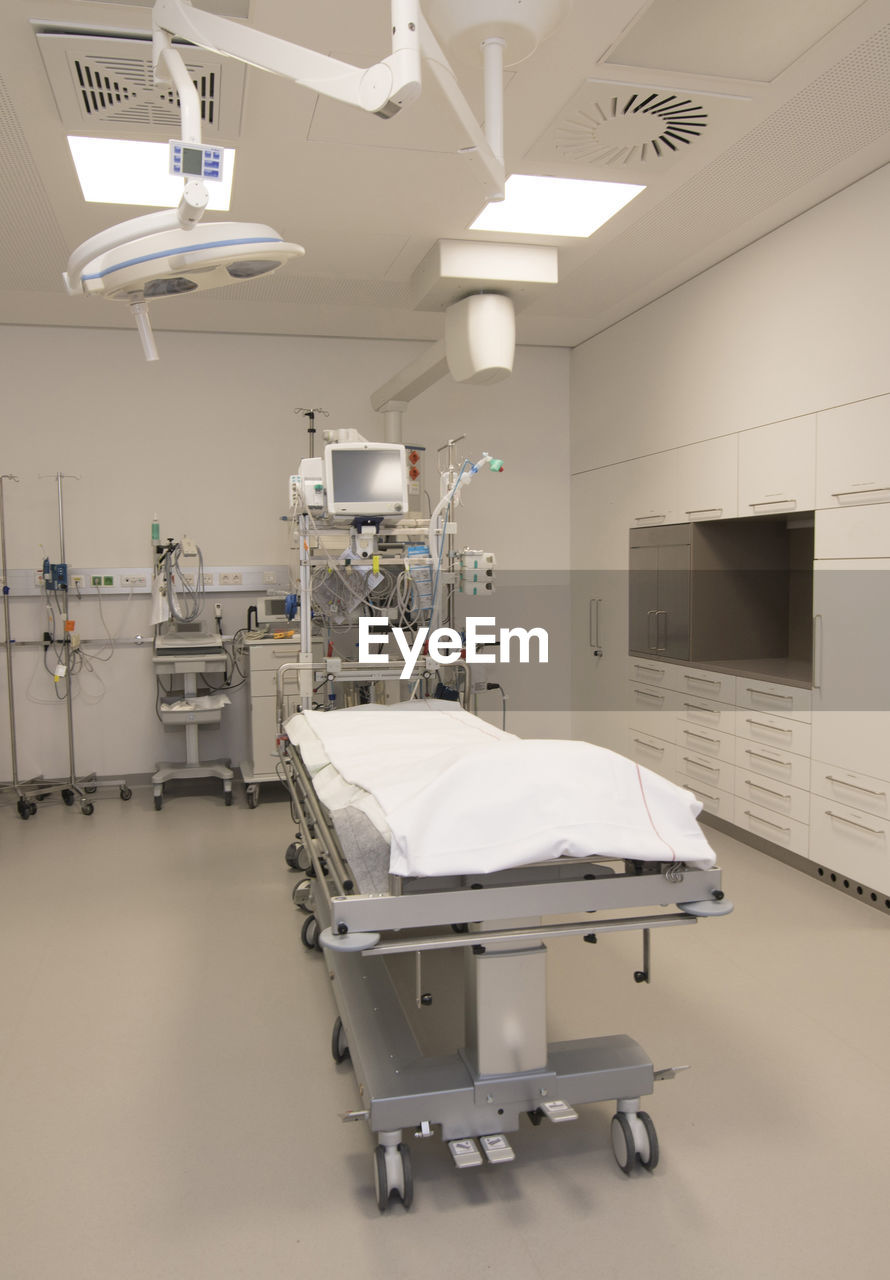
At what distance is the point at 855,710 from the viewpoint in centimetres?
348

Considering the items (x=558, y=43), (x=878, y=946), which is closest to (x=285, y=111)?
(x=558, y=43)

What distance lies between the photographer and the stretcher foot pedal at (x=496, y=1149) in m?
1.80

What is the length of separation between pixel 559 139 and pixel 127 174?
175cm

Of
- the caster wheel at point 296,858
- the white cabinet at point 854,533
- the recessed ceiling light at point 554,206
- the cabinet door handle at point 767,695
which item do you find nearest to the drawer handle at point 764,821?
the cabinet door handle at point 767,695

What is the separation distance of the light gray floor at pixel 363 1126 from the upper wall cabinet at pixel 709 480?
1.87 meters

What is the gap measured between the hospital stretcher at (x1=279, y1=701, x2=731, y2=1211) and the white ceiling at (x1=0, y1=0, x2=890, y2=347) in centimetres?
162

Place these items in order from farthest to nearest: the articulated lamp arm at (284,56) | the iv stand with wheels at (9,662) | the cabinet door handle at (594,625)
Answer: the cabinet door handle at (594,625)
the iv stand with wheels at (9,662)
the articulated lamp arm at (284,56)

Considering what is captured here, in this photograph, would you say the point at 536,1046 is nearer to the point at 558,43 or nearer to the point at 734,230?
the point at 558,43

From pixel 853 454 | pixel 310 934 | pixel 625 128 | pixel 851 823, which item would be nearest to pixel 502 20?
→ pixel 625 128

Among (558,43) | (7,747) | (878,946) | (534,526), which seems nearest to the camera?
(558,43)

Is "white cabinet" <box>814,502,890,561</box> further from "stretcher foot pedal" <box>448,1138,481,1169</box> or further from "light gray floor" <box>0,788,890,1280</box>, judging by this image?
"stretcher foot pedal" <box>448,1138,481,1169</box>

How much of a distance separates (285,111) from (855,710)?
3002 millimetres

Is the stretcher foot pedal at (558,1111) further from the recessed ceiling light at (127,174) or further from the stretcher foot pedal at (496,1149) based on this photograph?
the recessed ceiling light at (127,174)

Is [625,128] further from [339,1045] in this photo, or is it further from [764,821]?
[339,1045]
